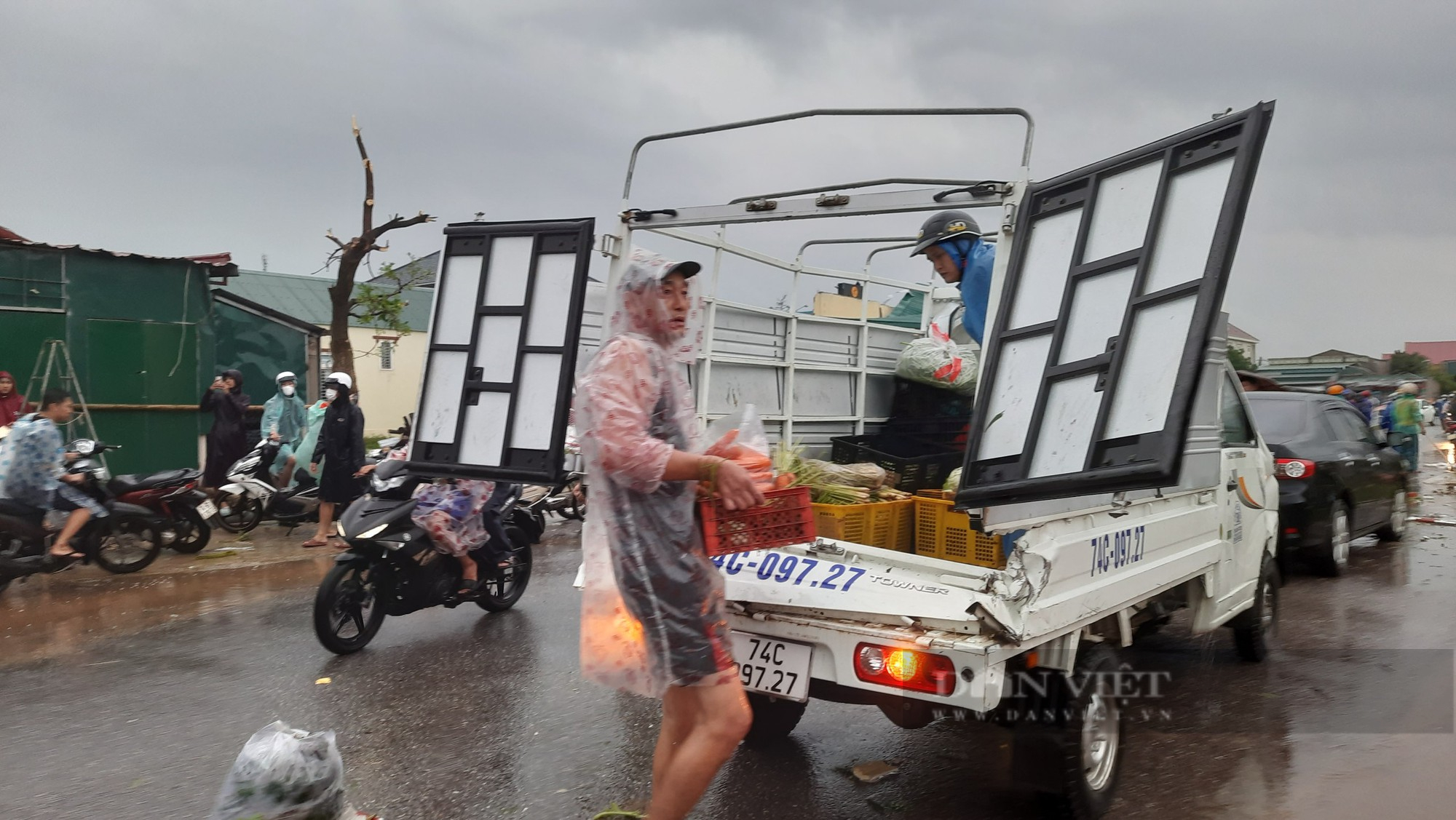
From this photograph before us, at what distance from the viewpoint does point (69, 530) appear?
812 cm

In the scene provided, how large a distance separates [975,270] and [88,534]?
300 inches

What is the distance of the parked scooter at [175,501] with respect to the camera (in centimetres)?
905

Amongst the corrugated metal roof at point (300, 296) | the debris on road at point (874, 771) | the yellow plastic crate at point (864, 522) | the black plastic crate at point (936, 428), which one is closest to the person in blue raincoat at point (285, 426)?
the black plastic crate at point (936, 428)

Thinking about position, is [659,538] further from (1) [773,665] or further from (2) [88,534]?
(2) [88,534]

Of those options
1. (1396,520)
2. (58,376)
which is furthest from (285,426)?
(1396,520)

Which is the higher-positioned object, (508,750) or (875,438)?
(875,438)

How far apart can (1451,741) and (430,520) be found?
5475 mm

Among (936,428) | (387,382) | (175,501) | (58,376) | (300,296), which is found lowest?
(175,501)

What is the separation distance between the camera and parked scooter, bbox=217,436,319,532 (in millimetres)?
10602

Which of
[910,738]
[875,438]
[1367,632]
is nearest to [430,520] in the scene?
[875,438]

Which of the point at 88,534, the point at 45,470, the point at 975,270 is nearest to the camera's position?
the point at 975,270

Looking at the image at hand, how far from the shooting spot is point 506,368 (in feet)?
14.5

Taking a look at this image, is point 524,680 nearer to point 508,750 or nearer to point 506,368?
point 508,750

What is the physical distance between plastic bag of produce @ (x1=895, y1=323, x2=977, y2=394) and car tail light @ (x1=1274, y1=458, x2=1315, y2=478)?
363 centimetres
